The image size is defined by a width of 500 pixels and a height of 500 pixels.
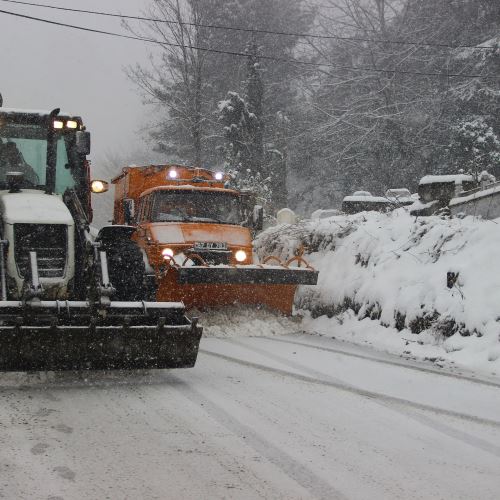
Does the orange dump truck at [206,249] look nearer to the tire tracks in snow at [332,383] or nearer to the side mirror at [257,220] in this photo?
the side mirror at [257,220]

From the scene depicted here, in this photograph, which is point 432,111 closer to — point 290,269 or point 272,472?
point 290,269

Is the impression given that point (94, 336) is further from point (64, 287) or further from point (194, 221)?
point (194, 221)

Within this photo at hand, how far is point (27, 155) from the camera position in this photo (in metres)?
7.42

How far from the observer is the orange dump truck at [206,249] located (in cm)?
996

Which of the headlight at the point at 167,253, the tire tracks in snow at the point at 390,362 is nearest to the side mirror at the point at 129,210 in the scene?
the headlight at the point at 167,253

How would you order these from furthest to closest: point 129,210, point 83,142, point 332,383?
point 129,210 → point 83,142 → point 332,383

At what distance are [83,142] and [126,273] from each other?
4.95ft

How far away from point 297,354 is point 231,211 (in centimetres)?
386

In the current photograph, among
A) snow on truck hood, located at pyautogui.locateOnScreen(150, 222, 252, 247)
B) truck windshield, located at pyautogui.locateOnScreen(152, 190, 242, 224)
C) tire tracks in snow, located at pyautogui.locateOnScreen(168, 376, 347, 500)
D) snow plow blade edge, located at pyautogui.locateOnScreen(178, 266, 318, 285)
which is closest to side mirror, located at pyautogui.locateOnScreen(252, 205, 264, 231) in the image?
truck windshield, located at pyautogui.locateOnScreen(152, 190, 242, 224)

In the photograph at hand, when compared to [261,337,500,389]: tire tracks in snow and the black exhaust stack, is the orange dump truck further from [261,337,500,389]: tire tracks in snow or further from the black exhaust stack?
the black exhaust stack

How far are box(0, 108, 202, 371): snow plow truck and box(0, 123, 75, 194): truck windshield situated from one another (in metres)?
0.01

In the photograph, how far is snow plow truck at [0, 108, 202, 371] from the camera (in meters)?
5.76

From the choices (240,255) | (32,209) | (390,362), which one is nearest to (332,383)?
(390,362)

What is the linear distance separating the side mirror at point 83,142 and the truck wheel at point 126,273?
1.10 meters
